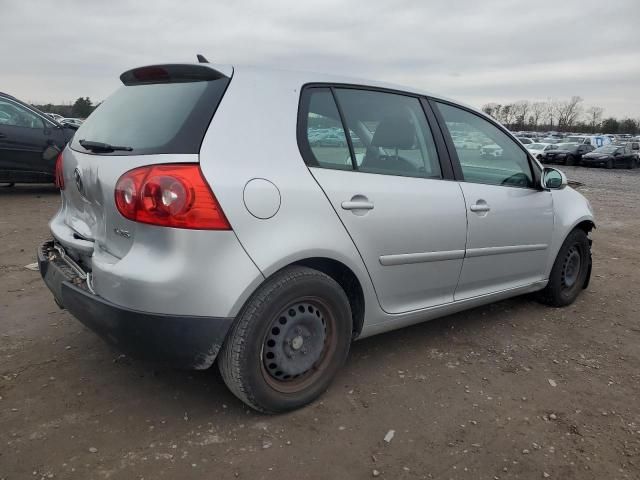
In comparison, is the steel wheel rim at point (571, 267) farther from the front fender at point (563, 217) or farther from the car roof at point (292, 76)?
the car roof at point (292, 76)

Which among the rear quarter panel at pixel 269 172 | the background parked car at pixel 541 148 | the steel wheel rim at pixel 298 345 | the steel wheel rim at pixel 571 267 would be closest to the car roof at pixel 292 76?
the rear quarter panel at pixel 269 172

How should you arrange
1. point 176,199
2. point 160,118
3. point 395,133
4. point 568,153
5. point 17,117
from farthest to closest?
1. point 568,153
2. point 17,117
3. point 395,133
4. point 160,118
5. point 176,199

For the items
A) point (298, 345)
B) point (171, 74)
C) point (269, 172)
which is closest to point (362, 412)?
point (298, 345)

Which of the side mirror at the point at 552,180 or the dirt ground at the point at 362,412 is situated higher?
the side mirror at the point at 552,180

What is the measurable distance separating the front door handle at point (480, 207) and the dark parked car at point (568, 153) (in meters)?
31.5

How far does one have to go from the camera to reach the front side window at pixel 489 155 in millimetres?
3393

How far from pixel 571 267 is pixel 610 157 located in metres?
29.6

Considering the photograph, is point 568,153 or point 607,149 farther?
point 568,153

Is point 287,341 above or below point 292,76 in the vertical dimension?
below

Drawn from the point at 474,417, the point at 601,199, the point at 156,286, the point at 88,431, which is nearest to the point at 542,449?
the point at 474,417

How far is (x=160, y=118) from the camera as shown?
2459mm

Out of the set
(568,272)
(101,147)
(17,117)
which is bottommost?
(568,272)

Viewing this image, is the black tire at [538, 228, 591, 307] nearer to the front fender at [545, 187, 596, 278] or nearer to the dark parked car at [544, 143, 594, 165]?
the front fender at [545, 187, 596, 278]

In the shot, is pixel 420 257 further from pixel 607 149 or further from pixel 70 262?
pixel 607 149
